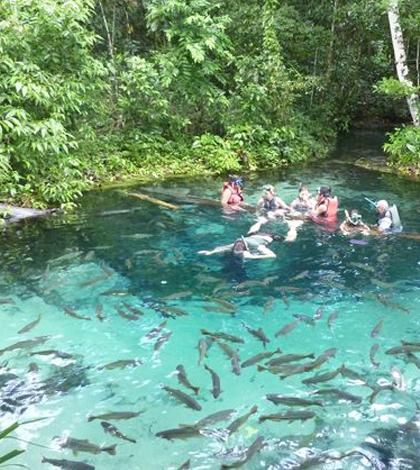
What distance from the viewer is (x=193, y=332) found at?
739 centimetres

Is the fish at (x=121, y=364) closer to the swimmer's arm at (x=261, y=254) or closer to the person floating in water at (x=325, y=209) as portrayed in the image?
the swimmer's arm at (x=261, y=254)

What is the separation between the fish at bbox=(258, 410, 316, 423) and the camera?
4956mm

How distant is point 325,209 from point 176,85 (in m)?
8.88

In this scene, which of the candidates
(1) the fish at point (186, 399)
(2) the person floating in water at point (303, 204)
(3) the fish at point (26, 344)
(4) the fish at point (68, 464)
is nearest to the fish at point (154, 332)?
(3) the fish at point (26, 344)

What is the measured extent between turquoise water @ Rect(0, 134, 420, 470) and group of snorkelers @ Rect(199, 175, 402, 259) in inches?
11.6

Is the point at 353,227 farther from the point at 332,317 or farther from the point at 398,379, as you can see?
the point at 398,379

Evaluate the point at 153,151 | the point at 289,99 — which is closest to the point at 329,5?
the point at 289,99

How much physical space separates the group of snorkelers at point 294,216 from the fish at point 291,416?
4.88 meters

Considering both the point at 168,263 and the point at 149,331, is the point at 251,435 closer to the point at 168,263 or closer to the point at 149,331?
the point at 149,331

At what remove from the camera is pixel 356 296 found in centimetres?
848

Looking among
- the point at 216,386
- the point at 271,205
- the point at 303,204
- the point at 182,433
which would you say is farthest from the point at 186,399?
the point at 303,204

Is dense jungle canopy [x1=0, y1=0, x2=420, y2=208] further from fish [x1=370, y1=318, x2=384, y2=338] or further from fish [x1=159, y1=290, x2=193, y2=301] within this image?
fish [x1=370, y1=318, x2=384, y2=338]

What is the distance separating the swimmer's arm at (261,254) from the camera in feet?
32.7

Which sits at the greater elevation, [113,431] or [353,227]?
[113,431]
